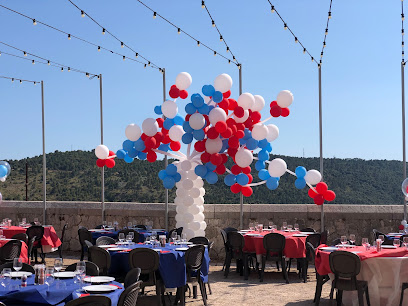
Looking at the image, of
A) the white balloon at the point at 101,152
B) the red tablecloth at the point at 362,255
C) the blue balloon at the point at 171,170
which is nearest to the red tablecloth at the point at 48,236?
the white balloon at the point at 101,152

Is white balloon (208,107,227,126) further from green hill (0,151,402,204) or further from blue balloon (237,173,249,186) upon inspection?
green hill (0,151,402,204)

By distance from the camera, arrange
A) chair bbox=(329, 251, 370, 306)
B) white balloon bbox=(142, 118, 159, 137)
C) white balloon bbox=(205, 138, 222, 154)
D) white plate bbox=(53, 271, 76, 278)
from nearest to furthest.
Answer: white plate bbox=(53, 271, 76, 278), chair bbox=(329, 251, 370, 306), white balloon bbox=(205, 138, 222, 154), white balloon bbox=(142, 118, 159, 137)

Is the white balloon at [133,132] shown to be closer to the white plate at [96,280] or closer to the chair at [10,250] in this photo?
the chair at [10,250]

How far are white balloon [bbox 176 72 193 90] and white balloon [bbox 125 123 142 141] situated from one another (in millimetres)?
1104

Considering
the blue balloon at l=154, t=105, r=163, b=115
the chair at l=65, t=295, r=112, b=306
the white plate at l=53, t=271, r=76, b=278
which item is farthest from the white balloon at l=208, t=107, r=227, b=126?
the chair at l=65, t=295, r=112, b=306

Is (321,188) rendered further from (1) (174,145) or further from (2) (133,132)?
(2) (133,132)

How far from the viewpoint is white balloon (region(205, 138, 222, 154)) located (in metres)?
9.77

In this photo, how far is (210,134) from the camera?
9.62m

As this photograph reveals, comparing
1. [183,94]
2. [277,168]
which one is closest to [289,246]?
[277,168]

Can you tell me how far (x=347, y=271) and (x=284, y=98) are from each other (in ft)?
12.7

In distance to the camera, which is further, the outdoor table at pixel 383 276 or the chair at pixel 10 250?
the chair at pixel 10 250

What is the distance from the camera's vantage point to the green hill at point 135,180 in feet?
89.9

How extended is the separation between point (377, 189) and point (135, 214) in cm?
1849

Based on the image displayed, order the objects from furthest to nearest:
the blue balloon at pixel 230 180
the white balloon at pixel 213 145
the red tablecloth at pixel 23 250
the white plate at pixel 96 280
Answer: the blue balloon at pixel 230 180
the white balloon at pixel 213 145
the red tablecloth at pixel 23 250
the white plate at pixel 96 280
